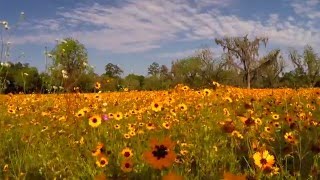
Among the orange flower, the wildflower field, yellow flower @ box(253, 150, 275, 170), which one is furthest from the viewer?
the wildflower field

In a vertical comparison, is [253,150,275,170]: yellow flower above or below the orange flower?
below

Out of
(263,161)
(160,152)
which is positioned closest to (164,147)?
(160,152)

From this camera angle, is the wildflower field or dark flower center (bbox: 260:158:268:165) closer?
dark flower center (bbox: 260:158:268:165)

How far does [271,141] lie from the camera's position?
144 inches

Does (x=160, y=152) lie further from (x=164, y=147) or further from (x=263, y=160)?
(x=263, y=160)

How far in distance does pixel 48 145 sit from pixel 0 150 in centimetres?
43

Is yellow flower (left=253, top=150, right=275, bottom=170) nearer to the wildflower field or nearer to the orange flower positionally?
the wildflower field

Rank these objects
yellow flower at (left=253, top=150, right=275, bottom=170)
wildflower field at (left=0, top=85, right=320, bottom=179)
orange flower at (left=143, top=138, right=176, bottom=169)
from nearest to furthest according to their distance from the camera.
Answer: orange flower at (left=143, top=138, right=176, bottom=169) → yellow flower at (left=253, top=150, right=275, bottom=170) → wildflower field at (left=0, top=85, right=320, bottom=179)

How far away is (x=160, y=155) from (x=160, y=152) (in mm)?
20

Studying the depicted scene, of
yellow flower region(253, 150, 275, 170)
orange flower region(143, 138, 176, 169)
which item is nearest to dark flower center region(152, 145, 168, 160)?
orange flower region(143, 138, 176, 169)

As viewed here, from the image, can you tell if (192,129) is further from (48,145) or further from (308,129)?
(48,145)

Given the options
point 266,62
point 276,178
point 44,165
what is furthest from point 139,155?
point 266,62

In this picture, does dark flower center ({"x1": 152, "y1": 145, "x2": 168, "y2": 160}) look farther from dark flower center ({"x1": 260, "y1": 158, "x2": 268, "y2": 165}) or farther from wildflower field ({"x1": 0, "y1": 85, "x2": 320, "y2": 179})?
dark flower center ({"x1": 260, "y1": 158, "x2": 268, "y2": 165})

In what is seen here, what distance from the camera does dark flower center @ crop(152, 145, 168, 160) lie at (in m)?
1.77
